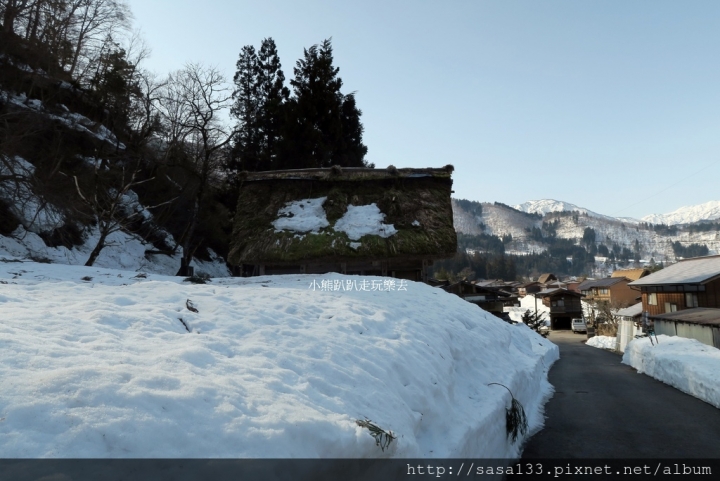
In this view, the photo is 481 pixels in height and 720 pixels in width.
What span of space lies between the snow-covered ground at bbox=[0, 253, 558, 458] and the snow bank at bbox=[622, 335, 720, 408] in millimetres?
5359

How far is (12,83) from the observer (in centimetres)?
1891

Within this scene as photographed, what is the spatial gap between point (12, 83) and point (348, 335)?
21.7 meters

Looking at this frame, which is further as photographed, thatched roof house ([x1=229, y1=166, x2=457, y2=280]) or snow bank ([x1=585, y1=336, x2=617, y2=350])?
snow bank ([x1=585, y1=336, x2=617, y2=350])

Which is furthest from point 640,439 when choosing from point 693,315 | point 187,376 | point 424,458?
point 693,315

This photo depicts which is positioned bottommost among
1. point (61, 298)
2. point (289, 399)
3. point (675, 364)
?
point (675, 364)

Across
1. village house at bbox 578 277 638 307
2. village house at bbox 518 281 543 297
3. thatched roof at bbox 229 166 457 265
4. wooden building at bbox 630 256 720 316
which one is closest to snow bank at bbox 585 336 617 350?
wooden building at bbox 630 256 720 316

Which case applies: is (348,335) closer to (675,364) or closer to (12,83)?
(675,364)

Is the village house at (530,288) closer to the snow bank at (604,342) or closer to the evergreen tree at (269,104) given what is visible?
the snow bank at (604,342)

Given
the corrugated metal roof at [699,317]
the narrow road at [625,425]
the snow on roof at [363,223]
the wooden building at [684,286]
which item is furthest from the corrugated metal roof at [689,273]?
the snow on roof at [363,223]

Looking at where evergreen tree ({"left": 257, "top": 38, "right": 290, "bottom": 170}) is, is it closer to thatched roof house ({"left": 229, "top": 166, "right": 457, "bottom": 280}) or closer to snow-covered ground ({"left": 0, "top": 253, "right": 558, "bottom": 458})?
thatched roof house ({"left": 229, "top": 166, "right": 457, "bottom": 280})

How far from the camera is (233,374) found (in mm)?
4172

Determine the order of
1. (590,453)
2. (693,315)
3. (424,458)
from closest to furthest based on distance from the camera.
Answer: (424,458) < (590,453) < (693,315)

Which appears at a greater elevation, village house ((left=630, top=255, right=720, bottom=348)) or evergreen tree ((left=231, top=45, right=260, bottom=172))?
evergreen tree ((left=231, top=45, right=260, bottom=172))

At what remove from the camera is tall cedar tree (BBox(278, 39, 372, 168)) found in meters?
27.5
